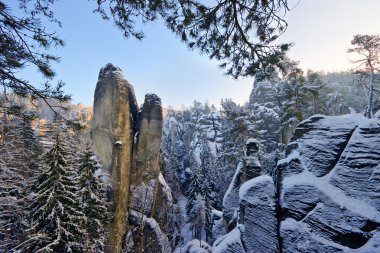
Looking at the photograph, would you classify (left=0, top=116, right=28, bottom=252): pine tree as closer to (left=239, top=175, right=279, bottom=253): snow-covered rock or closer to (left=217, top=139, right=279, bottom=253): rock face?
(left=217, top=139, right=279, bottom=253): rock face

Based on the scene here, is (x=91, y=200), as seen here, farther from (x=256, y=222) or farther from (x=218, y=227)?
(x=218, y=227)

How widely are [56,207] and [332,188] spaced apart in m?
12.0

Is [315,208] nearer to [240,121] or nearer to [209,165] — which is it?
[240,121]

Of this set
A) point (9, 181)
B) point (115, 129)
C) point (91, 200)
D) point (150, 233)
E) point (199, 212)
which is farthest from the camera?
point (199, 212)

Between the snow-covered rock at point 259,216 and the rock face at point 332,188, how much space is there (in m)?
0.34

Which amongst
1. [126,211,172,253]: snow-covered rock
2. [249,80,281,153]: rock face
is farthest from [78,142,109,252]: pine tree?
[249,80,281,153]: rock face

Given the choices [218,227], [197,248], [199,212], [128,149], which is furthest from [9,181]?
[199,212]

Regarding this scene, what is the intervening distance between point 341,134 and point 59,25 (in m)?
8.54

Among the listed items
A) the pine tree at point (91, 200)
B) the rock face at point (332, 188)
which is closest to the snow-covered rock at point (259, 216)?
the rock face at point (332, 188)

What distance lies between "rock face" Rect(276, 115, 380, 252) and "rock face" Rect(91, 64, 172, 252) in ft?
52.0

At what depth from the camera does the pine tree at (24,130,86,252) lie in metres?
12.9

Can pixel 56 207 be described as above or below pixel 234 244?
above

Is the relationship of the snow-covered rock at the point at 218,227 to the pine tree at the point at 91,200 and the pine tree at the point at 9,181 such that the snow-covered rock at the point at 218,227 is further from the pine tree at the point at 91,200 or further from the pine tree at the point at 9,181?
the pine tree at the point at 9,181

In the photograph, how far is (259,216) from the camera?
978 cm
